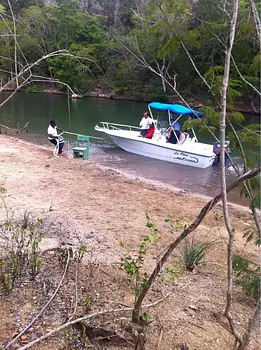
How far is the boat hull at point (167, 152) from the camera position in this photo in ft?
42.5

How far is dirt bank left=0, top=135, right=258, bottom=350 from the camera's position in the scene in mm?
3408

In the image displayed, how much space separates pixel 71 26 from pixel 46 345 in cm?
4106

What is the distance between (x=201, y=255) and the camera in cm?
461

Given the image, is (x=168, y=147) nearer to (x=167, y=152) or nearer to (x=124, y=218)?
(x=167, y=152)

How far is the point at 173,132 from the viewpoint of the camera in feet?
44.8

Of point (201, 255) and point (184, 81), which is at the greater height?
point (184, 81)

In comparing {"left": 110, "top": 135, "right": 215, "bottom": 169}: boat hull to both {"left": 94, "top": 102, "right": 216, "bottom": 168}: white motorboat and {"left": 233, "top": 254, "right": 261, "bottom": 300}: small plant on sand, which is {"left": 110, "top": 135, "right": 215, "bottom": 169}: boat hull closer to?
Answer: {"left": 94, "top": 102, "right": 216, "bottom": 168}: white motorboat

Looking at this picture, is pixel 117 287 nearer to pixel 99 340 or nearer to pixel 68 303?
pixel 68 303

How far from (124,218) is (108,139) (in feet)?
36.7

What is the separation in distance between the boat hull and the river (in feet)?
0.77

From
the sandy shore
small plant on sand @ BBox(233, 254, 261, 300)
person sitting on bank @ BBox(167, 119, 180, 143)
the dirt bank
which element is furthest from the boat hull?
small plant on sand @ BBox(233, 254, 261, 300)

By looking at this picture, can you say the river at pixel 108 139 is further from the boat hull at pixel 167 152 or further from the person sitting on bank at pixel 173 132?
the person sitting on bank at pixel 173 132

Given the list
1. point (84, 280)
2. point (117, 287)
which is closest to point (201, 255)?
point (117, 287)

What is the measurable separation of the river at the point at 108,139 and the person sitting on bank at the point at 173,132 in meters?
1.00
